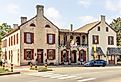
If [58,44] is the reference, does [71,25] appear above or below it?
above

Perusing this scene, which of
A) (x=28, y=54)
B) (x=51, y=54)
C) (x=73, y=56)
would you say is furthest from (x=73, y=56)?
(x=28, y=54)

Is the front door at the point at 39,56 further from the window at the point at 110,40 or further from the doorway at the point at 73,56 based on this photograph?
the window at the point at 110,40

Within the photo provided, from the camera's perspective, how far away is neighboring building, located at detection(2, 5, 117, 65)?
2138 inches

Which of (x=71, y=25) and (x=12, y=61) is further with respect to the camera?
(x=71, y=25)

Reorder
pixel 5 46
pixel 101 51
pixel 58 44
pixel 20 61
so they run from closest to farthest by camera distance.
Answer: pixel 20 61, pixel 58 44, pixel 101 51, pixel 5 46

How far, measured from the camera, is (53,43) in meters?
57.1

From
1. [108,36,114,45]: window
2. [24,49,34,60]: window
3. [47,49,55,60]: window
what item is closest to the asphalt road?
[24,49,34,60]: window

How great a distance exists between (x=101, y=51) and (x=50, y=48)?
11996 millimetres

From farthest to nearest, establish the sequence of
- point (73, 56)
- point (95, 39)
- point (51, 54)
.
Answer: point (95, 39) < point (73, 56) < point (51, 54)

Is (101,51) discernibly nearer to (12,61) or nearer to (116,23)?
(12,61)

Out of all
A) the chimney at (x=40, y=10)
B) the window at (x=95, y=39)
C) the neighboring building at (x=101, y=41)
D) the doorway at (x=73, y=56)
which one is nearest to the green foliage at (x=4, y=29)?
the neighboring building at (x=101, y=41)

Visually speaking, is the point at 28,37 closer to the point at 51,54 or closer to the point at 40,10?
the point at 40,10

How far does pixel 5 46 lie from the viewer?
6906 centimetres

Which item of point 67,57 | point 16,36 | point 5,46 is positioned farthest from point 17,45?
point 5,46
